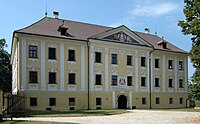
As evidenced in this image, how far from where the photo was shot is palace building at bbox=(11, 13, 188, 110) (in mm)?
33938

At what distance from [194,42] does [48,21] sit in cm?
2294

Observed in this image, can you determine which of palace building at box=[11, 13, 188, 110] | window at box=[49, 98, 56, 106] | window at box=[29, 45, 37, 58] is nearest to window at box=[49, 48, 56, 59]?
palace building at box=[11, 13, 188, 110]

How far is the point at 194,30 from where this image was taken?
19.4 meters

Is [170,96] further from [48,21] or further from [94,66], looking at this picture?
[48,21]

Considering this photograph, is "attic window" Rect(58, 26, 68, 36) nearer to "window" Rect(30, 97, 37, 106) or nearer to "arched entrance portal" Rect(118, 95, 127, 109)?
"window" Rect(30, 97, 37, 106)

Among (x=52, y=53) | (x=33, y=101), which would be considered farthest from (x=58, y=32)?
Result: (x=33, y=101)

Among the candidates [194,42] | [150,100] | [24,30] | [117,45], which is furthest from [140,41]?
[194,42]

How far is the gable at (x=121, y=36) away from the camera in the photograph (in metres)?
39.1

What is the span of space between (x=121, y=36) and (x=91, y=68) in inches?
243

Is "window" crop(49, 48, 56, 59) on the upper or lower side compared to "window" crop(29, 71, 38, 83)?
upper

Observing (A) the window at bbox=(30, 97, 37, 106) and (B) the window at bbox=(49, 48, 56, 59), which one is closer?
(A) the window at bbox=(30, 97, 37, 106)

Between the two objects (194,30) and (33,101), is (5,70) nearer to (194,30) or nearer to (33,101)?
(33,101)

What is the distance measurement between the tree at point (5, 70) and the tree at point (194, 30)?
40.1m

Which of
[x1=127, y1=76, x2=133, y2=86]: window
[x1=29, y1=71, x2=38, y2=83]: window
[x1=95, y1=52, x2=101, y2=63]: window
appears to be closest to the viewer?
[x1=29, y1=71, x2=38, y2=83]: window
